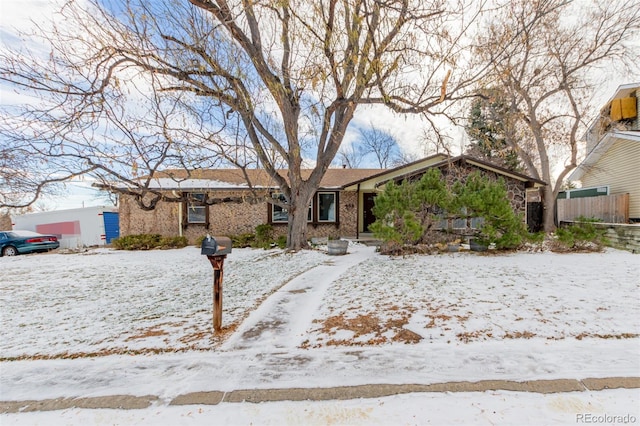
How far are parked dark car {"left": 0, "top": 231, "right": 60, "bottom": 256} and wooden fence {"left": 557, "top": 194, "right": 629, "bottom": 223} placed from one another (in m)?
25.2

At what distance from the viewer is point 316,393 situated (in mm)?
2271

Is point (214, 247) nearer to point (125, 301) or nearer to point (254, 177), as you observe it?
point (125, 301)

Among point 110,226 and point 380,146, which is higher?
point 380,146

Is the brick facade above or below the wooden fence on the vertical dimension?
above

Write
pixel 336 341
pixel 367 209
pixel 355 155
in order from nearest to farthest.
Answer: pixel 336 341 → pixel 367 209 → pixel 355 155

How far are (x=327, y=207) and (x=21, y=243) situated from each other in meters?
13.8

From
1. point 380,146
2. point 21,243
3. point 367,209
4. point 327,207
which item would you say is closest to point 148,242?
point 21,243

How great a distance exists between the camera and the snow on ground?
2.11 m

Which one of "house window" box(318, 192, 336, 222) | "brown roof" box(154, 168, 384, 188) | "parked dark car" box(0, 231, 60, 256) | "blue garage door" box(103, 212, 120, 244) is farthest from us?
"blue garage door" box(103, 212, 120, 244)

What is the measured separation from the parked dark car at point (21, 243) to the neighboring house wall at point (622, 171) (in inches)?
993

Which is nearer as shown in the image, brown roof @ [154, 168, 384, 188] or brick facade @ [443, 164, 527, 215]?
brick facade @ [443, 164, 527, 215]

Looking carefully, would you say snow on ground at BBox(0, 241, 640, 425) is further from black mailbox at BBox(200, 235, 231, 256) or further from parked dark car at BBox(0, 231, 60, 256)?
parked dark car at BBox(0, 231, 60, 256)

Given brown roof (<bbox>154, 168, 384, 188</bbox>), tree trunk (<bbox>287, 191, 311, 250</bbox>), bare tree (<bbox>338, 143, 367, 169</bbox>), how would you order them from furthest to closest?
bare tree (<bbox>338, 143, 367, 169</bbox>), brown roof (<bbox>154, 168, 384, 188</bbox>), tree trunk (<bbox>287, 191, 311, 250</bbox>)

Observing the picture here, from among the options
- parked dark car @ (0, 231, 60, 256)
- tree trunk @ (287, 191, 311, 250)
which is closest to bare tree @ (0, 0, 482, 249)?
tree trunk @ (287, 191, 311, 250)
